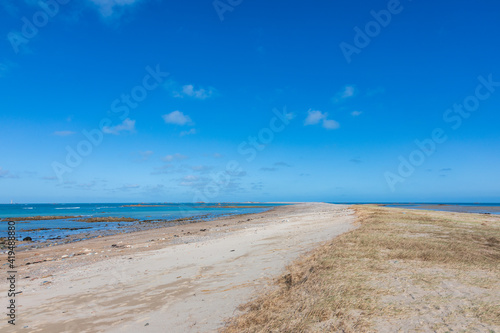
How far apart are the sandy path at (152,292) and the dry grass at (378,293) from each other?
0.98 metres

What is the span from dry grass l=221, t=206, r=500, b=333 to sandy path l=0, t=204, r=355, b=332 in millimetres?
976

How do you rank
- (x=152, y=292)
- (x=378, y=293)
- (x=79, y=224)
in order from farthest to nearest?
(x=79, y=224)
(x=152, y=292)
(x=378, y=293)

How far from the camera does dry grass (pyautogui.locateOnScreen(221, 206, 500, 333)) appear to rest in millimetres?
4531

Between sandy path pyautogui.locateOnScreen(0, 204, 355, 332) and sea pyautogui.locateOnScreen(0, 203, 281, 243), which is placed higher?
sandy path pyautogui.locateOnScreen(0, 204, 355, 332)

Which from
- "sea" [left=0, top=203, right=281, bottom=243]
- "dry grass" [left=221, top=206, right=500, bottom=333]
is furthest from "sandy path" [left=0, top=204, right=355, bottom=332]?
"sea" [left=0, top=203, right=281, bottom=243]

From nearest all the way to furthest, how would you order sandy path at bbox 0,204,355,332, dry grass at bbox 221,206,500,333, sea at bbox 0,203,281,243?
dry grass at bbox 221,206,500,333 < sandy path at bbox 0,204,355,332 < sea at bbox 0,203,281,243

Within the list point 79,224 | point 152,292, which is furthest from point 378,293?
point 79,224

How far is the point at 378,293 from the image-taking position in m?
5.68

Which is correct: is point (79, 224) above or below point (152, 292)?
below

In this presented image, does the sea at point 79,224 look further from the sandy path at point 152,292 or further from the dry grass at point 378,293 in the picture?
the dry grass at point 378,293

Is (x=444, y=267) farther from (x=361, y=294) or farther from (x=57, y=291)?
(x=57, y=291)

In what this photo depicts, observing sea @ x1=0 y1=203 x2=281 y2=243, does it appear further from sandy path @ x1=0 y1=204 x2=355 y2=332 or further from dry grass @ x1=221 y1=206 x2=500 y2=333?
dry grass @ x1=221 y1=206 x2=500 y2=333

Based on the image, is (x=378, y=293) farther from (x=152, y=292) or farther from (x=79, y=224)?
(x=79, y=224)

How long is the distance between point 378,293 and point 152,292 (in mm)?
5923
